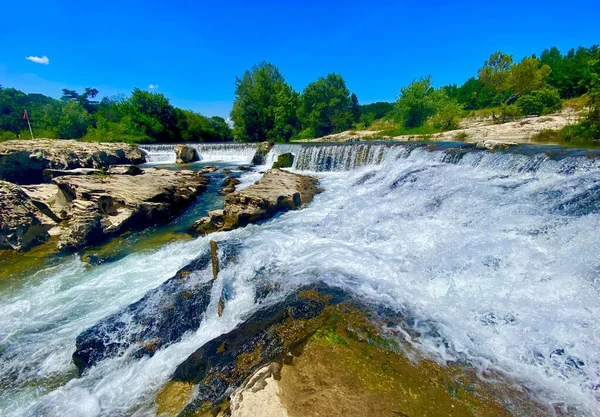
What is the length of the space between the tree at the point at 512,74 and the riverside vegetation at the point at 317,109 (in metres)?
0.10

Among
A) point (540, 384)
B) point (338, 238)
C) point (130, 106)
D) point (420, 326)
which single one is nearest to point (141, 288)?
point (338, 238)

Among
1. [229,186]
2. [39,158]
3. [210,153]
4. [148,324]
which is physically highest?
[210,153]

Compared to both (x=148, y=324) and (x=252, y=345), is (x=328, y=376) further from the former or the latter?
(x=148, y=324)

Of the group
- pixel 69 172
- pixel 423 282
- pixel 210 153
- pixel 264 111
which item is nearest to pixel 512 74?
pixel 264 111

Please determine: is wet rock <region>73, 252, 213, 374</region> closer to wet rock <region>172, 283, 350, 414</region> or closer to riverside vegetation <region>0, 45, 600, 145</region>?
wet rock <region>172, 283, 350, 414</region>

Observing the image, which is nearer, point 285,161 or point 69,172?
point 69,172

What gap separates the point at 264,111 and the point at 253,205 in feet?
106

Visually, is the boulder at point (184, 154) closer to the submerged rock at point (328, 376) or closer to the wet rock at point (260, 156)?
the wet rock at point (260, 156)

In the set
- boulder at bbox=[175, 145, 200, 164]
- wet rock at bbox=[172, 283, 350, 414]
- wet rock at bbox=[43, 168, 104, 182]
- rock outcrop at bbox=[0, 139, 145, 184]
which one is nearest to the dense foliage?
boulder at bbox=[175, 145, 200, 164]

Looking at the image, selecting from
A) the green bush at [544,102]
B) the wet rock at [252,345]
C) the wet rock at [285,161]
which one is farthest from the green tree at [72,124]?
the green bush at [544,102]

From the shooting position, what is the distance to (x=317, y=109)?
36.0 meters

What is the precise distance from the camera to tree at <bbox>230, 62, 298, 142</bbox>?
123 ft

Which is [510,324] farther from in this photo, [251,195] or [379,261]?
[251,195]

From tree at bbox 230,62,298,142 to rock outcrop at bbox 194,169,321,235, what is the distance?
28493mm
